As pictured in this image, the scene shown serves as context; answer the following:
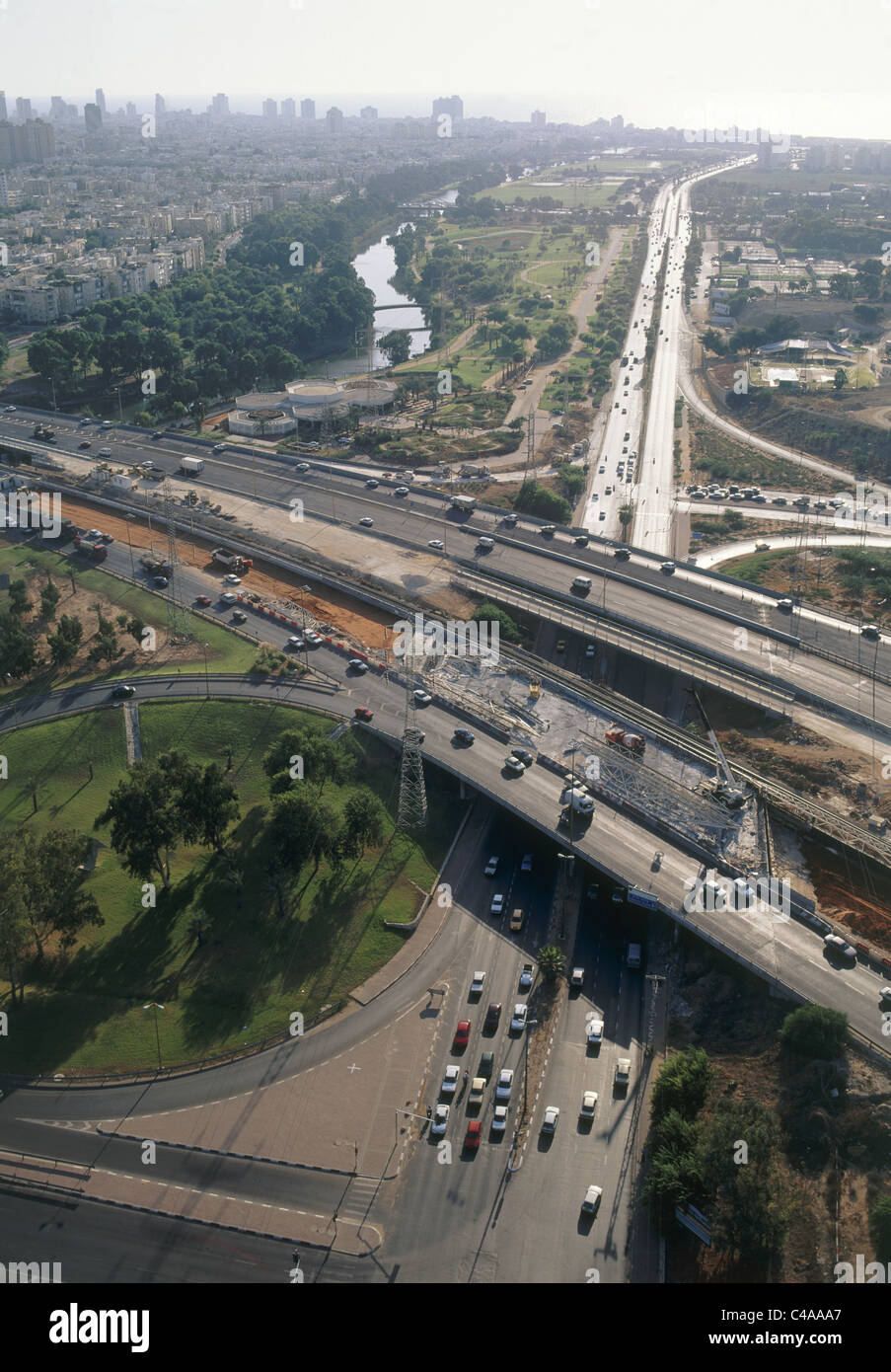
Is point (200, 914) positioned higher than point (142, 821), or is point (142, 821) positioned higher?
point (142, 821)

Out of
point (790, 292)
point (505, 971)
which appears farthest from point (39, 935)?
point (790, 292)

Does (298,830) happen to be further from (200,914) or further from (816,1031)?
(816,1031)

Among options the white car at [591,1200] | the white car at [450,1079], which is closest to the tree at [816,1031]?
the white car at [591,1200]

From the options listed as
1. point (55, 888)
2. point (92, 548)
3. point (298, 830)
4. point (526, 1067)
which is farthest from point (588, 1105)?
point (92, 548)

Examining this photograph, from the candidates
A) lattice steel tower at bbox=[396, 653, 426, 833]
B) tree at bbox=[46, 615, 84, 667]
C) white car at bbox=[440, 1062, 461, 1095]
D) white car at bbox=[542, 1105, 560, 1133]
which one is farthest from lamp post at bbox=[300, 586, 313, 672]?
white car at bbox=[542, 1105, 560, 1133]

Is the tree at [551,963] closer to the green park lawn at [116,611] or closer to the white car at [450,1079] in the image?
the white car at [450,1079]
